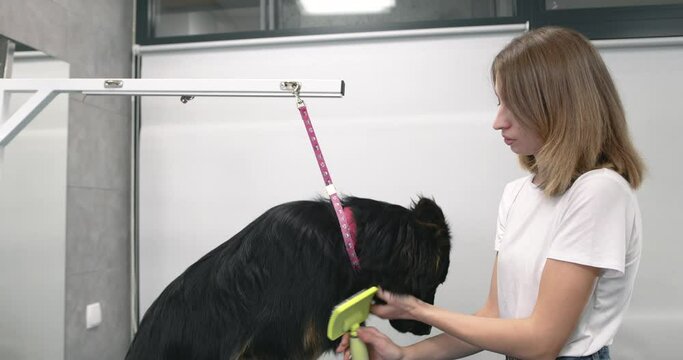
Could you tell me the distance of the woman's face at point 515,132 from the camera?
1.03m

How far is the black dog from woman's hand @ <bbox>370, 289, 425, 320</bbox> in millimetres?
25

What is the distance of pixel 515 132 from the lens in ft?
3.42

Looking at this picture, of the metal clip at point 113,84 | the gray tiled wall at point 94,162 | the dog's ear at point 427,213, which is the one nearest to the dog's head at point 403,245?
the dog's ear at point 427,213

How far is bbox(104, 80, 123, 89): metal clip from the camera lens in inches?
43.0

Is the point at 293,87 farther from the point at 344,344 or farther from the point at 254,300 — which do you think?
the point at 344,344

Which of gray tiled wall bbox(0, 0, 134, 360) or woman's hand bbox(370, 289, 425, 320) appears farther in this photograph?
gray tiled wall bbox(0, 0, 134, 360)

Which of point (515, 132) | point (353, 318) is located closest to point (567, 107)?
point (515, 132)

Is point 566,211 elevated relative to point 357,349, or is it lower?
elevated

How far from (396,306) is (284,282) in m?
0.25

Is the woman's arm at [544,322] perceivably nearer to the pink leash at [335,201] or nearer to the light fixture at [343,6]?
the pink leash at [335,201]

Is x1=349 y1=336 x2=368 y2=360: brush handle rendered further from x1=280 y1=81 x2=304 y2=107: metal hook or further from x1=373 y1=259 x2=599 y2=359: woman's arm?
x1=280 y1=81 x2=304 y2=107: metal hook

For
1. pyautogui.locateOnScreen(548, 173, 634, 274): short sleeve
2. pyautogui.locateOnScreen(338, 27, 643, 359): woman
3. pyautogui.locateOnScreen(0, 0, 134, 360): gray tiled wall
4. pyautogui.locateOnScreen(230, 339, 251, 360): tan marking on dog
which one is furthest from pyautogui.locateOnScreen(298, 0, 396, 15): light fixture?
pyautogui.locateOnScreen(230, 339, 251, 360): tan marking on dog

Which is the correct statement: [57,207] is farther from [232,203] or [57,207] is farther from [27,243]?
[232,203]

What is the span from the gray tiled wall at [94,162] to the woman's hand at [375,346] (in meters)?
1.23
